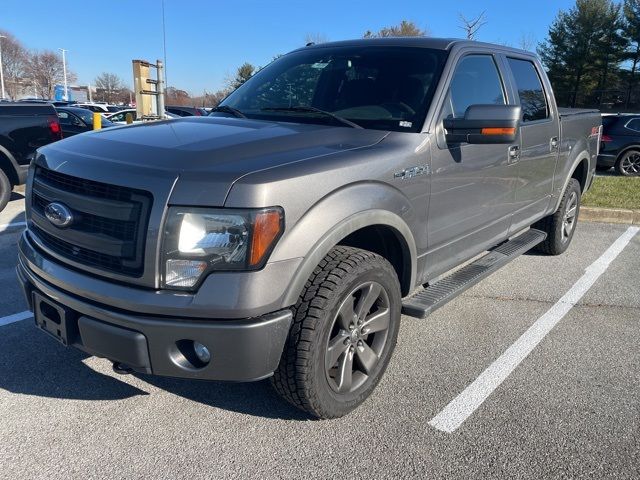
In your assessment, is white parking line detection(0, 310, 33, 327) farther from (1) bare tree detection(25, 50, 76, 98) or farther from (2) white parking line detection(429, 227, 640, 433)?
(1) bare tree detection(25, 50, 76, 98)

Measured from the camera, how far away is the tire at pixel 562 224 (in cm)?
555

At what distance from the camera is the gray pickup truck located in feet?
7.15

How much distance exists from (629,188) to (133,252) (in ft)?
32.2

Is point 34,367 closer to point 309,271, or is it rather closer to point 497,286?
point 309,271

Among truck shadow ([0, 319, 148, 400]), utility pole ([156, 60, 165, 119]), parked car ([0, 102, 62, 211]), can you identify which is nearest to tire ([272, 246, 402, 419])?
truck shadow ([0, 319, 148, 400])

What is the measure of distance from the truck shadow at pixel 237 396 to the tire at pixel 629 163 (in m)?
12.1

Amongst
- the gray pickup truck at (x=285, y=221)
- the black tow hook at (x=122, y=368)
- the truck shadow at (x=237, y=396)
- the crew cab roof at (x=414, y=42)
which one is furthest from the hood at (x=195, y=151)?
the truck shadow at (x=237, y=396)

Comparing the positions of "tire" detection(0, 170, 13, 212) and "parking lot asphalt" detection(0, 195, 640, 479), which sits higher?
"tire" detection(0, 170, 13, 212)

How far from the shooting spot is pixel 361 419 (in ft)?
9.07

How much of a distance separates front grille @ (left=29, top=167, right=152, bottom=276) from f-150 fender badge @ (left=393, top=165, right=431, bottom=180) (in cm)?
129

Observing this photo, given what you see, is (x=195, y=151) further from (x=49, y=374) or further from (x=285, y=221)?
(x=49, y=374)

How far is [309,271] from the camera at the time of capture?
93.1 inches

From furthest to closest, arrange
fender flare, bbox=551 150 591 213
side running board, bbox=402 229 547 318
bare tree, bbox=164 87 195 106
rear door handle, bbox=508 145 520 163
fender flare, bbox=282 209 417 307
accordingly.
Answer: bare tree, bbox=164 87 195 106 → fender flare, bbox=551 150 591 213 → rear door handle, bbox=508 145 520 163 → side running board, bbox=402 229 547 318 → fender flare, bbox=282 209 417 307

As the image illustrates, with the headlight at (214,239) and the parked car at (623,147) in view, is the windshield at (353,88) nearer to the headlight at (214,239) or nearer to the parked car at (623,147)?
the headlight at (214,239)
